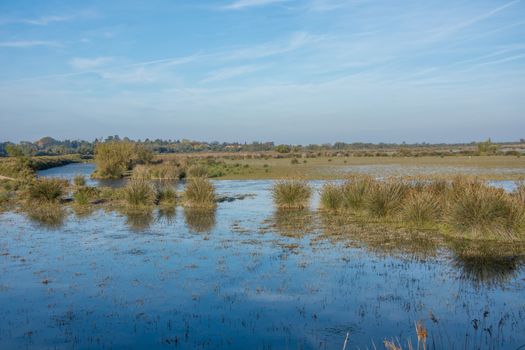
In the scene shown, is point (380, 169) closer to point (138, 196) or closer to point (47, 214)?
point (138, 196)

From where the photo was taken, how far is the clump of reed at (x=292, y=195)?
81.4ft

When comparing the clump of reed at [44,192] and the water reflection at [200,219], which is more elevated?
the clump of reed at [44,192]

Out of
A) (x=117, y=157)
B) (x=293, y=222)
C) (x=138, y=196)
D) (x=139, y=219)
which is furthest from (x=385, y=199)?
(x=117, y=157)

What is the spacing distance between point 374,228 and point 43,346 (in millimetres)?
12523

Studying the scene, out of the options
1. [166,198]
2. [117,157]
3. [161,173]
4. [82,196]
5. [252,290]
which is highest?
[117,157]

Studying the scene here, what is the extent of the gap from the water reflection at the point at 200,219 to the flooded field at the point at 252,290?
1.15 metres

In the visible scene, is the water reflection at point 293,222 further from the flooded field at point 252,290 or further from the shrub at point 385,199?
the shrub at point 385,199

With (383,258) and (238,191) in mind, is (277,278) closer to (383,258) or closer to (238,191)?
(383,258)

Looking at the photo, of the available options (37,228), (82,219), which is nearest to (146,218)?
(82,219)

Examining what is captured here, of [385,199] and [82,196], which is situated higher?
[385,199]

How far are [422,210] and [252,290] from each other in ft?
31.2

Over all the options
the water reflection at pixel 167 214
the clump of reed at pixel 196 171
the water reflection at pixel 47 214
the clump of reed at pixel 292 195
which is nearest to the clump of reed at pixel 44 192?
the water reflection at pixel 47 214

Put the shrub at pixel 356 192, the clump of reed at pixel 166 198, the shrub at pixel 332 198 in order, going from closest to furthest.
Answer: the shrub at pixel 356 192 < the shrub at pixel 332 198 < the clump of reed at pixel 166 198

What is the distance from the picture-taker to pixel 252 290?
37.1ft
